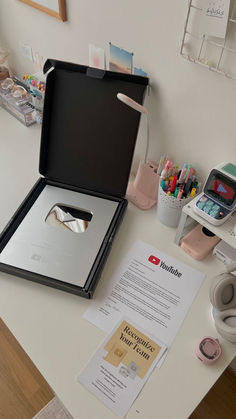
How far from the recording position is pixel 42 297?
0.79m

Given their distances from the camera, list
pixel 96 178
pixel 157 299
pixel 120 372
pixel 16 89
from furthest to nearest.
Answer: pixel 16 89, pixel 96 178, pixel 157 299, pixel 120 372

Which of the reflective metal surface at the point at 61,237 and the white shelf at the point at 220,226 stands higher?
the white shelf at the point at 220,226

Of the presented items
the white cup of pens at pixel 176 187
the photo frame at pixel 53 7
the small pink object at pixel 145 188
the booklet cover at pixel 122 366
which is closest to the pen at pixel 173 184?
the white cup of pens at pixel 176 187

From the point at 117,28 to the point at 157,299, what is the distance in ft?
2.37

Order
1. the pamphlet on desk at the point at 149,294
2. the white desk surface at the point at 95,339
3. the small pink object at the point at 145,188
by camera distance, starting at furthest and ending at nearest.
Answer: the small pink object at the point at 145,188 < the pamphlet on desk at the point at 149,294 < the white desk surface at the point at 95,339

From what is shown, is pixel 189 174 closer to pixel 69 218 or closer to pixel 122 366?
pixel 69 218

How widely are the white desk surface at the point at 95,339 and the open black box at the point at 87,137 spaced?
5 centimetres

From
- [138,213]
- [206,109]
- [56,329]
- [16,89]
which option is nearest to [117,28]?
[206,109]

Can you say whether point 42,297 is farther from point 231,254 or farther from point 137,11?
point 137,11

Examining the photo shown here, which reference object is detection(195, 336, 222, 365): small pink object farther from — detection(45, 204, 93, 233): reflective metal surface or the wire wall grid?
the wire wall grid

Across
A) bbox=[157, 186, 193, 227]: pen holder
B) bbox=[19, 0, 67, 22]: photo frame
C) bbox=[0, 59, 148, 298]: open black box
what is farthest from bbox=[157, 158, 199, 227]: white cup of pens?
bbox=[19, 0, 67, 22]: photo frame

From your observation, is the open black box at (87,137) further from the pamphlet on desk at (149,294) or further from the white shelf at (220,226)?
the white shelf at (220,226)

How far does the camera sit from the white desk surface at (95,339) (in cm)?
65

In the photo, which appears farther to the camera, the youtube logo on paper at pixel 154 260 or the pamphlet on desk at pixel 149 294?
the youtube logo on paper at pixel 154 260
